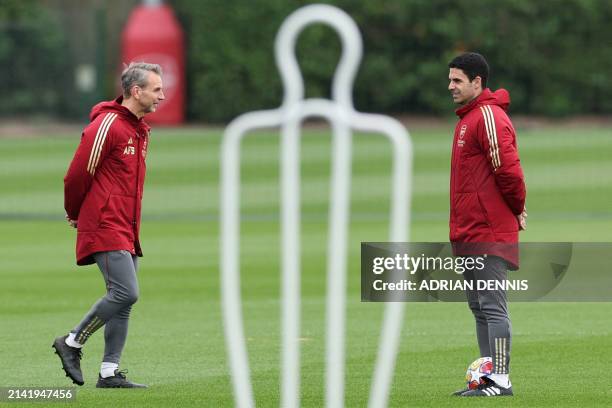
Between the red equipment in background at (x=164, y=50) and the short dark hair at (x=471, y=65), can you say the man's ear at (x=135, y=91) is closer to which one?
the short dark hair at (x=471, y=65)

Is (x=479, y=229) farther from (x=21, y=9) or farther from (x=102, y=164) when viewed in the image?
(x=21, y=9)

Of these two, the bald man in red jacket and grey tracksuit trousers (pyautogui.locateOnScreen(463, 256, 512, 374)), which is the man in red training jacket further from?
grey tracksuit trousers (pyautogui.locateOnScreen(463, 256, 512, 374))

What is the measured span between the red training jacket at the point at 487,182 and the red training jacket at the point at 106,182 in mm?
1699

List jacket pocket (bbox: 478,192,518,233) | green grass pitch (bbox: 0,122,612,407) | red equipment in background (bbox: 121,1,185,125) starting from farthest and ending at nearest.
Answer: red equipment in background (bbox: 121,1,185,125) → green grass pitch (bbox: 0,122,612,407) → jacket pocket (bbox: 478,192,518,233)

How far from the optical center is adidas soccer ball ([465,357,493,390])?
827 centimetres

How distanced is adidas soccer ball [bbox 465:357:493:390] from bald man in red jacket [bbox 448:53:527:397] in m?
0.06

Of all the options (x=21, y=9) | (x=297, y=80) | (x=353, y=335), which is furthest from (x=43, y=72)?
(x=297, y=80)

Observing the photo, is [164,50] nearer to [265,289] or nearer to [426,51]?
[426,51]

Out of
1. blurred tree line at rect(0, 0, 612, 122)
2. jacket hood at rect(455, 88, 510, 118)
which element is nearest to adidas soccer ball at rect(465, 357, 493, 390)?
jacket hood at rect(455, 88, 510, 118)

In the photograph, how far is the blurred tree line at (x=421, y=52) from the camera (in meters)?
32.7

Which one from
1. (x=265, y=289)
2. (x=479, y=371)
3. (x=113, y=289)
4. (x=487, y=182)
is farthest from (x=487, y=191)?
(x=265, y=289)

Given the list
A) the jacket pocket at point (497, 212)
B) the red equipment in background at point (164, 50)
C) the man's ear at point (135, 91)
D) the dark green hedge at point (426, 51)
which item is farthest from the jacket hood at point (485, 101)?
the red equipment in background at point (164, 50)

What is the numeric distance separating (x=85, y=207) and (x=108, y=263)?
318 millimetres

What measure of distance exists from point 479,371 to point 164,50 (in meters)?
26.0
